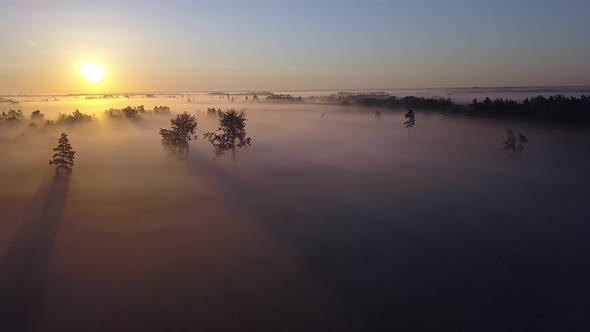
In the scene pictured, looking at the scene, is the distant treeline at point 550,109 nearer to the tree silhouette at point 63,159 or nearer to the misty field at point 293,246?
the misty field at point 293,246

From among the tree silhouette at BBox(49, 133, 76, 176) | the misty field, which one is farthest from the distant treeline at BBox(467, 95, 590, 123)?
the tree silhouette at BBox(49, 133, 76, 176)

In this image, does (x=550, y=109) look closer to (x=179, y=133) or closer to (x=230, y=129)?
(x=230, y=129)

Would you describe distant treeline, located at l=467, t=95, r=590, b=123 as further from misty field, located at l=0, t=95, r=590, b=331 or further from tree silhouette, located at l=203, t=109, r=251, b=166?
tree silhouette, located at l=203, t=109, r=251, b=166

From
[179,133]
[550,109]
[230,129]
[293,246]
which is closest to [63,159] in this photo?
[179,133]

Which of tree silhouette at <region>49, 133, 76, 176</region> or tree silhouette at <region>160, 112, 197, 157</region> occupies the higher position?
tree silhouette at <region>160, 112, 197, 157</region>

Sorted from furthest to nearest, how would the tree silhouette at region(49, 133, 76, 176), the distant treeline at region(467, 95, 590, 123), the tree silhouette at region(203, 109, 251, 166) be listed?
the distant treeline at region(467, 95, 590, 123) → the tree silhouette at region(203, 109, 251, 166) → the tree silhouette at region(49, 133, 76, 176)

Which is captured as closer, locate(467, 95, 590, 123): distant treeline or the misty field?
the misty field

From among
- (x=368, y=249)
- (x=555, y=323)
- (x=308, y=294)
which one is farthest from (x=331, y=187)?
(x=555, y=323)
